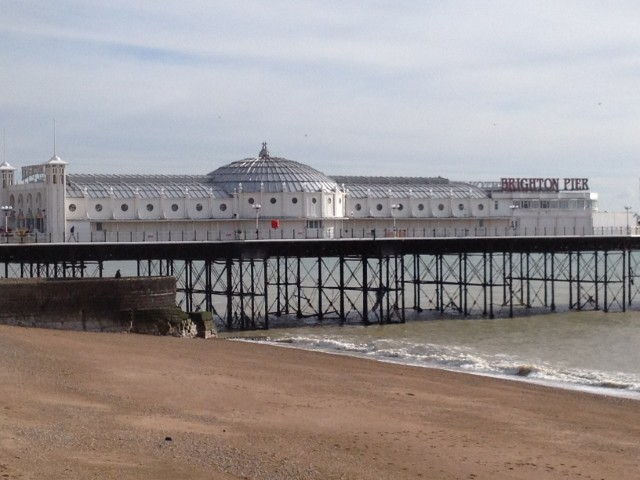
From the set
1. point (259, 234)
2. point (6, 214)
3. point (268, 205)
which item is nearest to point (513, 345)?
point (259, 234)

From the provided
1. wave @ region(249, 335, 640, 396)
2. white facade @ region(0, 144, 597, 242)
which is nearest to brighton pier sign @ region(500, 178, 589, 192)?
white facade @ region(0, 144, 597, 242)

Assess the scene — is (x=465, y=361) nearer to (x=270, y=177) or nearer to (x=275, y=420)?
(x=275, y=420)

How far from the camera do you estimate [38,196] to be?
55.5 m

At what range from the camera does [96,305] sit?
38188mm

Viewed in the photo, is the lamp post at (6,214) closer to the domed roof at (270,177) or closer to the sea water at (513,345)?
the domed roof at (270,177)

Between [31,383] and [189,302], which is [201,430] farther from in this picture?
[189,302]

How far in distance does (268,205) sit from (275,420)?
3820cm

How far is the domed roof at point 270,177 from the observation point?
205 feet

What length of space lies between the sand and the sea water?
10.3 ft

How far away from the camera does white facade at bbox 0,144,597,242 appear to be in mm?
54656

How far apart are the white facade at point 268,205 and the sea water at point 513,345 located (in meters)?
6.46

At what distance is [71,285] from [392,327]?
1743 cm

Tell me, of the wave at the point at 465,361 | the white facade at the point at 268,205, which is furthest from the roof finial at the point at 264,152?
the wave at the point at 465,361

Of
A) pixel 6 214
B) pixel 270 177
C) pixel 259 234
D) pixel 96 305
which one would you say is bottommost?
pixel 96 305
